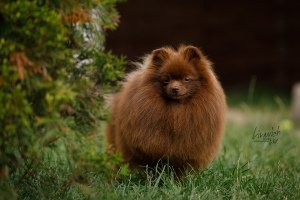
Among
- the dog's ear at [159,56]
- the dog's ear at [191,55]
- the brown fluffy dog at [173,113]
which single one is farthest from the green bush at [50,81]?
the dog's ear at [191,55]

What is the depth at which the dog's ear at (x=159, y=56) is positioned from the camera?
3.55m

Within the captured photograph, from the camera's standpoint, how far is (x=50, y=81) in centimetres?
251

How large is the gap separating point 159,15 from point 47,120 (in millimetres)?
9736

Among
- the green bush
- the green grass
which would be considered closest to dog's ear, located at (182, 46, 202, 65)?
the green bush

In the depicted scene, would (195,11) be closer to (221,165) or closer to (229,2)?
(229,2)

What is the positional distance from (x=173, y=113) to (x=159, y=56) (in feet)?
1.97

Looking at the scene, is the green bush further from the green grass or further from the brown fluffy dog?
the brown fluffy dog

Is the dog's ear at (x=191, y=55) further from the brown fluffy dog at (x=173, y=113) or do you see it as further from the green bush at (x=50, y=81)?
the green bush at (x=50, y=81)

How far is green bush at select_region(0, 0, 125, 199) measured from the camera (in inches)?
96.6

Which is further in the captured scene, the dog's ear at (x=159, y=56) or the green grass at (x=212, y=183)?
the dog's ear at (x=159, y=56)

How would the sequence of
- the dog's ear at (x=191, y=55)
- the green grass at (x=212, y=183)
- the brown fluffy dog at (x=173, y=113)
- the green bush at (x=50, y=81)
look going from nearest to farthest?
1. the green bush at (x=50, y=81)
2. the green grass at (x=212, y=183)
3. the brown fluffy dog at (x=173, y=113)
4. the dog's ear at (x=191, y=55)

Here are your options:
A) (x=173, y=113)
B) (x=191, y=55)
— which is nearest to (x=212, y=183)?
(x=173, y=113)

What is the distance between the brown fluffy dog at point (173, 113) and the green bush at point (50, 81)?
51 cm

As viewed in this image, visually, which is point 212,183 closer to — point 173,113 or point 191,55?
point 173,113
